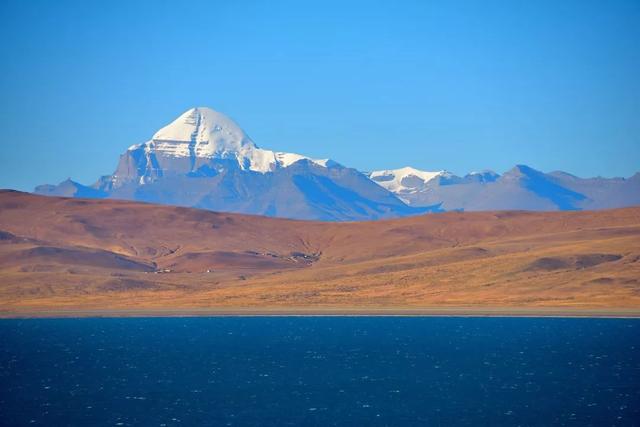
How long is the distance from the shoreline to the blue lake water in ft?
32.7

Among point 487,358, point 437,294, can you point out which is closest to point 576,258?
point 437,294

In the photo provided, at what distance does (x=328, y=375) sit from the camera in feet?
309

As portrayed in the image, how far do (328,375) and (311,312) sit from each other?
7949 centimetres

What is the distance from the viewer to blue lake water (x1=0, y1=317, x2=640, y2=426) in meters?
72.2

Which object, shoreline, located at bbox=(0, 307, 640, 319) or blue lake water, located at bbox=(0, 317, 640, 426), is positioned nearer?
blue lake water, located at bbox=(0, 317, 640, 426)

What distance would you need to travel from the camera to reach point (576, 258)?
195125mm

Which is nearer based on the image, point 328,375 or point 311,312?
point 328,375

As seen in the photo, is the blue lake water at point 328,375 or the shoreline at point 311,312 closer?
the blue lake water at point 328,375

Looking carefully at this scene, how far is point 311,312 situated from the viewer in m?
174

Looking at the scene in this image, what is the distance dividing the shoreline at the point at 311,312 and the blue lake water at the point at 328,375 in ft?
32.7

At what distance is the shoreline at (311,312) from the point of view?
527ft

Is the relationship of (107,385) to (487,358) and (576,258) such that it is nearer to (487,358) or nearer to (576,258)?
(487,358)

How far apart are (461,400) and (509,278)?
11491cm

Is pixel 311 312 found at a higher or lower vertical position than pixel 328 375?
higher
